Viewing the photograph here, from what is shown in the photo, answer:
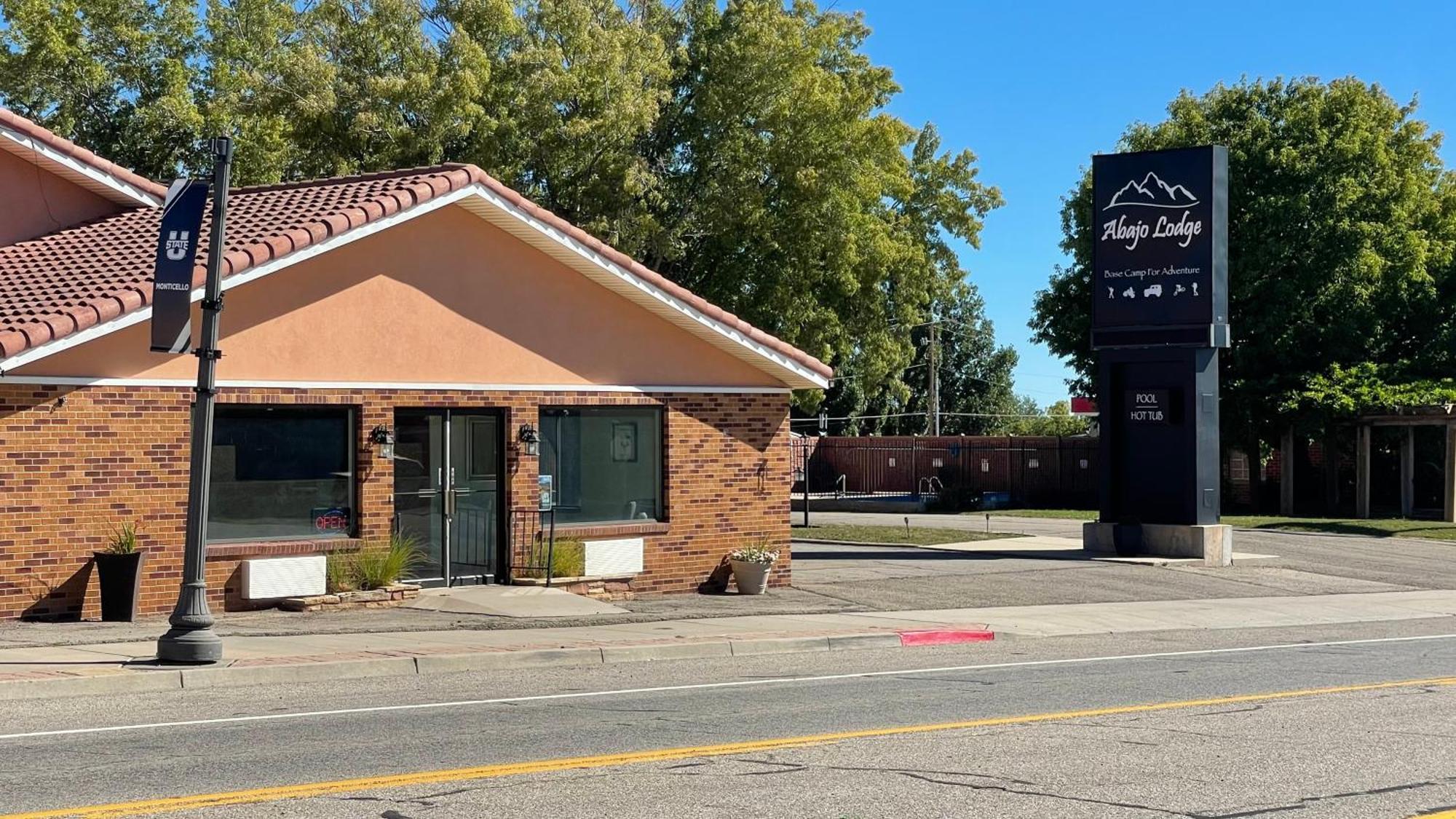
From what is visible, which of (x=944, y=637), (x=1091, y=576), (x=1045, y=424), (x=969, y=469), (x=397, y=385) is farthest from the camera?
(x=1045, y=424)

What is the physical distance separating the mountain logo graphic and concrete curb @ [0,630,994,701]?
39.0ft

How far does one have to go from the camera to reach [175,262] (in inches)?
526

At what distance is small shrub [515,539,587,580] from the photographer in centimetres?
1905

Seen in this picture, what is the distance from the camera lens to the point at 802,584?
21453 millimetres

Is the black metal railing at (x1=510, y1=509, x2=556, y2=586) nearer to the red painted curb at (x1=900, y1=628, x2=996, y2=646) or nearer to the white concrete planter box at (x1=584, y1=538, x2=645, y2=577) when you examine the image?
the white concrete planter box at (x1=584, y1=538, x2=645, y2=577)

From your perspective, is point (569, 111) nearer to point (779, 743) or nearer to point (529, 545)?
point (529, 545)

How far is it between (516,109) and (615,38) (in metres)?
2.63

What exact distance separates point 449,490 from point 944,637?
6185 millimetres

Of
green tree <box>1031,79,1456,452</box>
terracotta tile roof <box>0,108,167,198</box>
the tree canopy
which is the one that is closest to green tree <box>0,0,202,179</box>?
the tree canopy

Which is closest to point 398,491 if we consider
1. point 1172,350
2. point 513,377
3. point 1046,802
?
point 513,377

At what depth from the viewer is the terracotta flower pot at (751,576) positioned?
19906 mm

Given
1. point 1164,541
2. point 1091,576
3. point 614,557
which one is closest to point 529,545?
point 614,557

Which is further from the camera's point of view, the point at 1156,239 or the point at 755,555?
the point at 1156,239

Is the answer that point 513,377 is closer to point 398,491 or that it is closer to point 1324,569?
point 398,491
